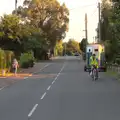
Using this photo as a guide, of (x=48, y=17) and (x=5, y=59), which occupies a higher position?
(x=48, y=17)

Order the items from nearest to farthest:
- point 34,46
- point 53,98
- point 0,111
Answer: point 0,111 → point 53,98 → point 34,46

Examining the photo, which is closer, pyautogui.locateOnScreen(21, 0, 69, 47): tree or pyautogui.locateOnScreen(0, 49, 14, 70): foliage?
pyautogui.locateOnScreen(0, 49, 14, 70): foliage

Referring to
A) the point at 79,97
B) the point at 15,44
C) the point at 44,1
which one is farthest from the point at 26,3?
the point at 79,97

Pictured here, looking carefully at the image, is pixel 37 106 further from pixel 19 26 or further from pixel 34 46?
pixel 34 46

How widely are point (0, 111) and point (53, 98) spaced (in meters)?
4.07

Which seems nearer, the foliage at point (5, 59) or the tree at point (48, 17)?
the foliage at point (5, 59)

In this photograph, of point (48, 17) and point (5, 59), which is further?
point (48, 17)

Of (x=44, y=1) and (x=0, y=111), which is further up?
(x=44, y=1)

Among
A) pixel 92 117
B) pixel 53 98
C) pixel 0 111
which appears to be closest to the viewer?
pixel 92 117

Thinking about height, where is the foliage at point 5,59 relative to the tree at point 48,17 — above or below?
below

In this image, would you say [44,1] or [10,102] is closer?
[10,102]

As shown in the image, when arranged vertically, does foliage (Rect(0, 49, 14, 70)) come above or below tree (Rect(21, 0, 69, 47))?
below

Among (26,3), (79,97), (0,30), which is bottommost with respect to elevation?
(79,97)

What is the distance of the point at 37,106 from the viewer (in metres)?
14.0
